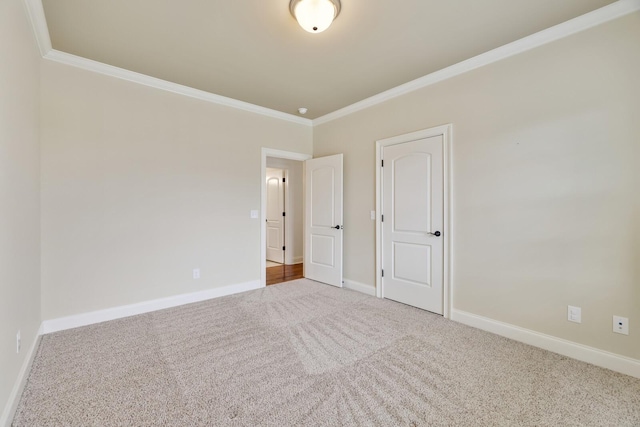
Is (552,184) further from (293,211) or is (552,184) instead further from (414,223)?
(293,211)

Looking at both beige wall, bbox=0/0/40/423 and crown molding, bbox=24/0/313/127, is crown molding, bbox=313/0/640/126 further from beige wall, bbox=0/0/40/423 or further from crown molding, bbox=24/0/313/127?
beige wall, bbox=0/0/40/423

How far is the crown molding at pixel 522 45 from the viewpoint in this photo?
6.64 feet

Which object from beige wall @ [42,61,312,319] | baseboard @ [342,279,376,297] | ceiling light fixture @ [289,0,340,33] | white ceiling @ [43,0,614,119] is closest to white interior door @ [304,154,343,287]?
baseboard @ [342,279,376,297]

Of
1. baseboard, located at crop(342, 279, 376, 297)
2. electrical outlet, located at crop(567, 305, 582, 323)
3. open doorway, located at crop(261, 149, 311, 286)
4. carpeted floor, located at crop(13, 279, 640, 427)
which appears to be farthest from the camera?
open doorway, located at crop(261, 149, 311, 286)

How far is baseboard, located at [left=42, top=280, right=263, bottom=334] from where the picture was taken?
105 inches

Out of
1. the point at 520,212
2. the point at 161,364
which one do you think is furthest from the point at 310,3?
the point at 161,364

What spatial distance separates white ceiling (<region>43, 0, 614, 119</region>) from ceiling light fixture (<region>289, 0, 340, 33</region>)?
82mm

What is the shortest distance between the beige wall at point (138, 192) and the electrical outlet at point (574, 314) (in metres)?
3.44

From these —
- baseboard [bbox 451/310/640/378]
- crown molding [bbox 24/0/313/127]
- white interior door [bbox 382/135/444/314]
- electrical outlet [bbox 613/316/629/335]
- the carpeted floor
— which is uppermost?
crown molding [bbox 24/0/313/127]

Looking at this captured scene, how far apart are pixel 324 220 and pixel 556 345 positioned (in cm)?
293

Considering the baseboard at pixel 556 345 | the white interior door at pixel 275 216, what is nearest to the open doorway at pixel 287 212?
the white interior door at pixel 275 216

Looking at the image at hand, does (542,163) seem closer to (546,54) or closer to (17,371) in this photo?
(546,54)

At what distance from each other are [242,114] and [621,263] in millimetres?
4141

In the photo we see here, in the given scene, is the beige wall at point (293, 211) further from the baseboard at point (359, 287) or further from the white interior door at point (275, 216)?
the baseboard at point (359, 287)
